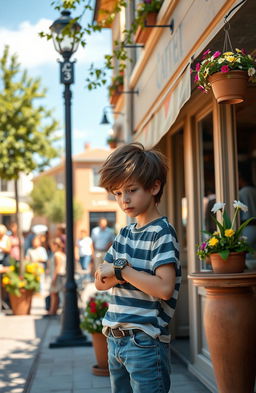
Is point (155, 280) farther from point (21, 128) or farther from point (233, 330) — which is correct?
point (21, 128)

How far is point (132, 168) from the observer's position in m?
2.18

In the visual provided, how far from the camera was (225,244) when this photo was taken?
3.79 m

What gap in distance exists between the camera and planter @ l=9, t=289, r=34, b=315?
10.1m

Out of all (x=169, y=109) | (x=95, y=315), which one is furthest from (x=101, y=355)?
(x=169, y=109)

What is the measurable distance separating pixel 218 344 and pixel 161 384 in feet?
5.08

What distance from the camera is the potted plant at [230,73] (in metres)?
3.29

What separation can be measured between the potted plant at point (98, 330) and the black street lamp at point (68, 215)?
157 cm

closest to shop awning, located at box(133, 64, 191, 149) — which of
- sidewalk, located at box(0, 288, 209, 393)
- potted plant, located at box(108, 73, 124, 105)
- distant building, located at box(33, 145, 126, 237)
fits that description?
sidewalk, located at box(0, 288, 209, 393)

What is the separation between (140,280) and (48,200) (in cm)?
4582

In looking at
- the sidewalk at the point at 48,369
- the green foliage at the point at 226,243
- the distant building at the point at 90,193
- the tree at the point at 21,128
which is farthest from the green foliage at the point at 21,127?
the distant building at the point at 90,193

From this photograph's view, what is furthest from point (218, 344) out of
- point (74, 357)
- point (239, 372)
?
point (74, 357)

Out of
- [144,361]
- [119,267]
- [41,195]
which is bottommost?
[144,361]

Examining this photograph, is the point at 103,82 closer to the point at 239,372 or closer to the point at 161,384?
the point at 239,372

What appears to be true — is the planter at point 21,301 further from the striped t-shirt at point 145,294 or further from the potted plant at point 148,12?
the striped t-shirt at point 145,294
